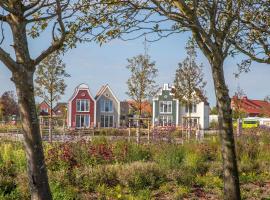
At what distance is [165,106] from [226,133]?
61.5 m

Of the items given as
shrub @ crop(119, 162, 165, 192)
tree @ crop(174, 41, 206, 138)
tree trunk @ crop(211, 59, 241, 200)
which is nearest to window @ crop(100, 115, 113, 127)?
tree @ crop(174, 41, 206, 138)

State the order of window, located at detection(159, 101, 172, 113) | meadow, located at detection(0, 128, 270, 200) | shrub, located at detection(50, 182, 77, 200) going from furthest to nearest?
window, located at detection(159, 101, 172, 113)
meadow, located at detection(0, 128, 270, 200)
shrub, located at detection(50, 182, 77, 200)

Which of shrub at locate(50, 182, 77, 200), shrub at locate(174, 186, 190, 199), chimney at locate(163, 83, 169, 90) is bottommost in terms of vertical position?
shrub at locate(174, 186, 190, 199)

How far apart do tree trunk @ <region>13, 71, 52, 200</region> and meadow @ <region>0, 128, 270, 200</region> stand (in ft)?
9.25

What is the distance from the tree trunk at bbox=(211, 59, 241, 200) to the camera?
28.2 feet

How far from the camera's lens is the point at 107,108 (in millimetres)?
70000

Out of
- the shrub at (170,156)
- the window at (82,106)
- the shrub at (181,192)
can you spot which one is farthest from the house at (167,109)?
the shrub at (181,192)

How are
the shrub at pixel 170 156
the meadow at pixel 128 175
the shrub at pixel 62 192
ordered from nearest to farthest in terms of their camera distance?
the shrub at pixel 62 192
the meadow at pixel 128 175
the shrub at pixel 170 156

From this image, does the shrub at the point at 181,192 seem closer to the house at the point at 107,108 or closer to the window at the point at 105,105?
the house at the point at 107,108

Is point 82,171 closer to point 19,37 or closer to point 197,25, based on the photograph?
point 197,25

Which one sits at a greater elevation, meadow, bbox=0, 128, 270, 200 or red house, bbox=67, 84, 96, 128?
red house, bbox=67, 84, 96, 128

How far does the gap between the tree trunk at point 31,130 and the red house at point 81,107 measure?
62055 mm

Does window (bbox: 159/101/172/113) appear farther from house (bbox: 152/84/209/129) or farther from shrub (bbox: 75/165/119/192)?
shrub (bbox: 75/165/119/192)

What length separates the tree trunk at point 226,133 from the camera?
8.59 meters
